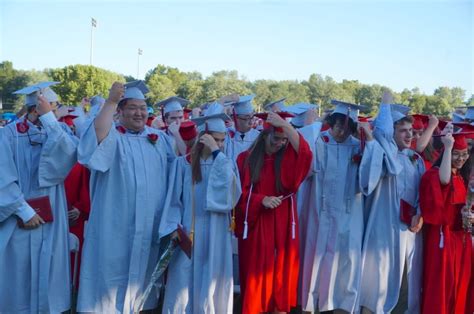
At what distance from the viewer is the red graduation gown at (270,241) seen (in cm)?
464

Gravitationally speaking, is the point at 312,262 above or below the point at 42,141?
below

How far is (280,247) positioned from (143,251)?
4.55ft

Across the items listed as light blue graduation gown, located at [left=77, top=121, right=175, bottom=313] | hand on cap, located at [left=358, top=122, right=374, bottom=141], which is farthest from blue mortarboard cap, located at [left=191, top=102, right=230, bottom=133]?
hand on cap, located at [left=358, top=122, right=374, bottom=141]

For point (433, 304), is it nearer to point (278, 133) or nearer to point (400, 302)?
point (400, 302)

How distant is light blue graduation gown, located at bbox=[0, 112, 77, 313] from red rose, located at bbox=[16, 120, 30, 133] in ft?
0.13

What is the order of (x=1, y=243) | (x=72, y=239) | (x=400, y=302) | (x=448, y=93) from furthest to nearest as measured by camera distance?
1. (x=448, y=93)
2. (x=400, y=302)
3. (x=72, y=239)
4. (x=1, y=243)

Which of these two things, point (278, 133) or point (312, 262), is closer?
point (278, 133)

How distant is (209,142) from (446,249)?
2789 millimetres

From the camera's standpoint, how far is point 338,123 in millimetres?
5219

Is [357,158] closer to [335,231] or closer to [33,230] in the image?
[335,231]

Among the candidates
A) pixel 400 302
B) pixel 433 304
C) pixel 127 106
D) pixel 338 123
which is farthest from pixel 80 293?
pixel 400 302

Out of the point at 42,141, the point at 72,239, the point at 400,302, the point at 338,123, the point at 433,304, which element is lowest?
the point at 400,302

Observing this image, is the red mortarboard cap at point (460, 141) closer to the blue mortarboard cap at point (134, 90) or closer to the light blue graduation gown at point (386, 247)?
the light blue graduation gown at point (386, 247)

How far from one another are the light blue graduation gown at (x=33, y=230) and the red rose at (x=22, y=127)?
0.13ft
